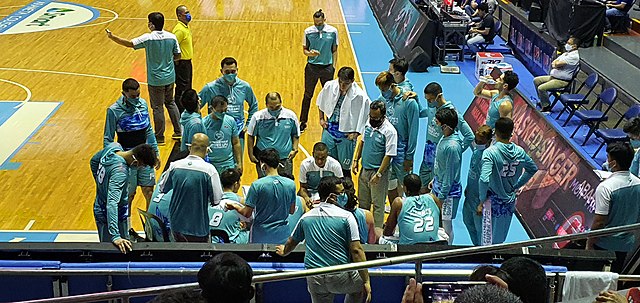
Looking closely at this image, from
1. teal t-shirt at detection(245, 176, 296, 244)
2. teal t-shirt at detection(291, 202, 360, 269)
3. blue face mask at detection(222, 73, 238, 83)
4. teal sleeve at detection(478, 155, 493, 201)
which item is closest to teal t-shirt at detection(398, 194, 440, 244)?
teal sleeve at detection(478, 155, 493, 201)

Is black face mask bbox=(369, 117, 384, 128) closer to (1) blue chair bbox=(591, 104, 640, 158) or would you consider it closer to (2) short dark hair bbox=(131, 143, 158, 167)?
(2) short dark hair bbox=(131, 143, 158, 167)

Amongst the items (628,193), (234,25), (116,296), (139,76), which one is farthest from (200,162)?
(234,25)

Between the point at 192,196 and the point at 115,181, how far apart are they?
2.23 ft

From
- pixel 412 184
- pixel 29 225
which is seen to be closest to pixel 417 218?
pixel 412 184

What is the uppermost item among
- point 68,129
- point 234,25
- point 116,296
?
point 116,296

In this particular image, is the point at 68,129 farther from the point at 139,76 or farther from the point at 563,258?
the point at 563,258

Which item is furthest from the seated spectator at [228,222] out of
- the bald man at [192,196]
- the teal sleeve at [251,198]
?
the teal sleeve at [251,198]

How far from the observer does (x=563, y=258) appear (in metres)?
6.67

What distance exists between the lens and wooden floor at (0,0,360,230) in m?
10.3

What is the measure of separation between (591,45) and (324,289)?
11959mm

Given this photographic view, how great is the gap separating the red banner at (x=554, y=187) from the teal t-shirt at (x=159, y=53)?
508cm

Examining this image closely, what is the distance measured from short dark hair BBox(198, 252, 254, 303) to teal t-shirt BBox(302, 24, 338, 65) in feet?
27.3

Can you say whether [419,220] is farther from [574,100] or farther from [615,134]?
[574,100]

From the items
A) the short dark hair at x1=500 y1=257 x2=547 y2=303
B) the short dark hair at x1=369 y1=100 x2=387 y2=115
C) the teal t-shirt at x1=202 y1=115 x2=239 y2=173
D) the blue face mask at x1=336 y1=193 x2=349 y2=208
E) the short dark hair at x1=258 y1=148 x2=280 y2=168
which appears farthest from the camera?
the teal t-shirt at x1=202 y1=115 x2=239 y2=173
